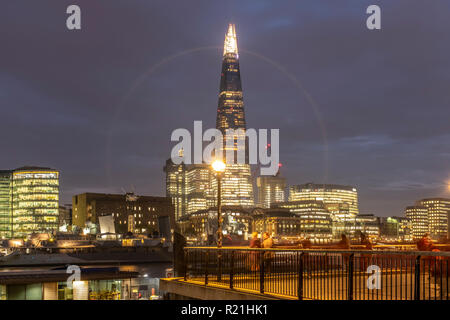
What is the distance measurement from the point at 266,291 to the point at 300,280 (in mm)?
2295

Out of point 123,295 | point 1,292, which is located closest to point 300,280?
point 1,292

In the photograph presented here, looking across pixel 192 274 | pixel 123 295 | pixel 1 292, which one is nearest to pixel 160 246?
pixel 123 295

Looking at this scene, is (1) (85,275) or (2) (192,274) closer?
(2) (192,274)

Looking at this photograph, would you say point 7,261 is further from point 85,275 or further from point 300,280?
point 300,280

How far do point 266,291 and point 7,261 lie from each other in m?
122

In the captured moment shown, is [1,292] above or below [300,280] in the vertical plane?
below

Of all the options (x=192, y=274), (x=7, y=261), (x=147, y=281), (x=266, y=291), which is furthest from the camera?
(x=7, y=261)

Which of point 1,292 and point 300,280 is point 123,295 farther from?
point 300,280

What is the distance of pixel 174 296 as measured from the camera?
2120cm

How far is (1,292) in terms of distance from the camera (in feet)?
113
